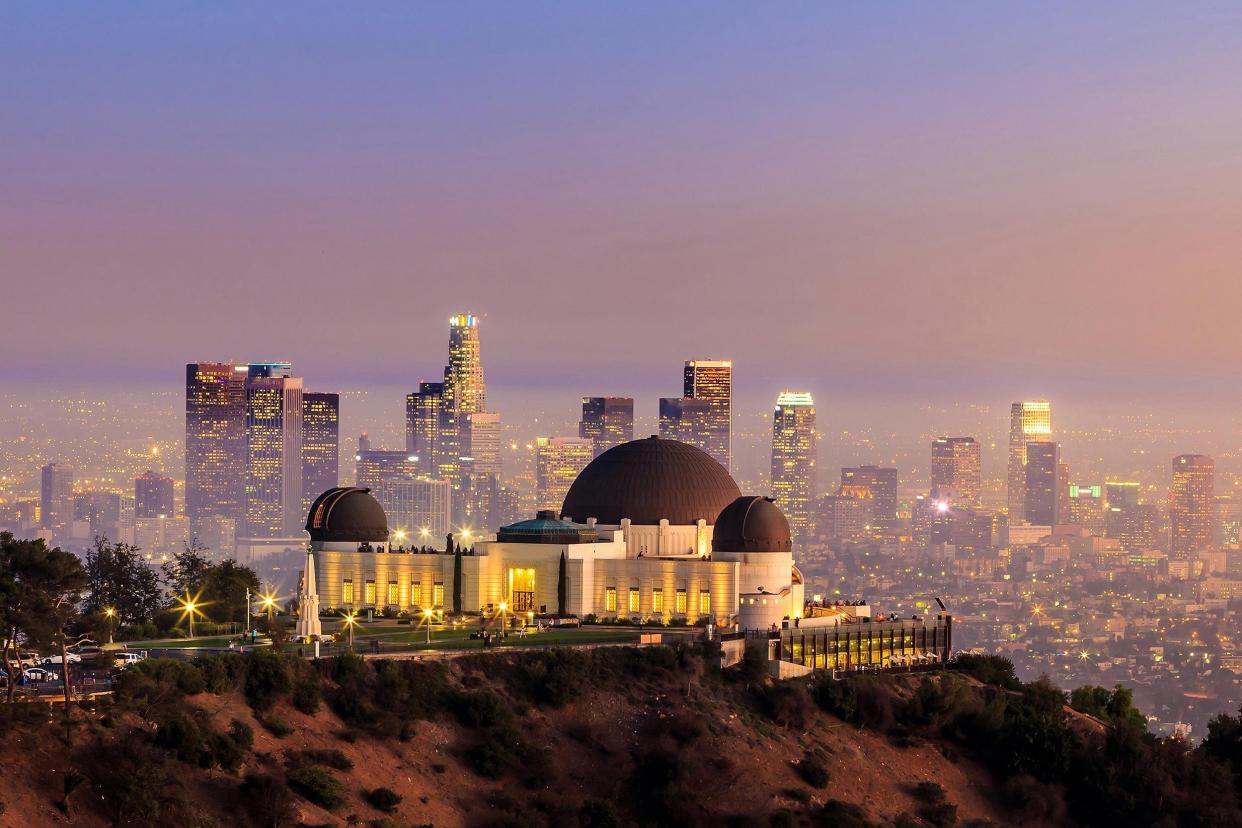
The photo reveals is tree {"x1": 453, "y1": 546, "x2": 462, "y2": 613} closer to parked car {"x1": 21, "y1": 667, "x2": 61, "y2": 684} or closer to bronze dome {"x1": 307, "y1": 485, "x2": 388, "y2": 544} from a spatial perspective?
bronze dome {"x1": 307, "y1": 485, "x2": 388, "y2": 544}

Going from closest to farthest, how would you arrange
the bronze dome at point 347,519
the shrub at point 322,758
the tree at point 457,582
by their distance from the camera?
the shrub at point 322,758 → the tree at point 457,582 → the bronze dome at point 347,519

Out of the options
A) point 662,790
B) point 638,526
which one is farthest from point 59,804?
point 638,526

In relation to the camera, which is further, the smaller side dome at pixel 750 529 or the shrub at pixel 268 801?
the smaller side dome at pixel 750 529

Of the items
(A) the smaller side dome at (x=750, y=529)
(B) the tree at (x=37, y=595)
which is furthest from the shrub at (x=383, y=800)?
(A) the smaller side dome at (x=750, y=529)

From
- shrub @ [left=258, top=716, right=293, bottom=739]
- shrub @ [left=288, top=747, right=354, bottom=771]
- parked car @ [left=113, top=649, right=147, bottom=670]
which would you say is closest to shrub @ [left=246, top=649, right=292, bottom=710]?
shrub @ [left=258, top=716, right=293, bottom=739]

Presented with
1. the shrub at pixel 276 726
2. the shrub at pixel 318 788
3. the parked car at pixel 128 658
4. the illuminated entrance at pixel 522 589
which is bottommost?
the shrub at pixel 318 788

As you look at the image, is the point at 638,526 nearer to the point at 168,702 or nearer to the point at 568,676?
the point at 568,676

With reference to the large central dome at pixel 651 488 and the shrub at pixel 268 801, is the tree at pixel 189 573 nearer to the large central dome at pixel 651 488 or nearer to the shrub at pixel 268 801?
the large central dome at pixel 651 488
